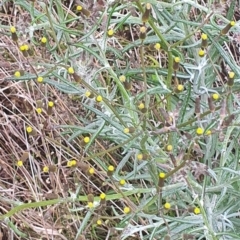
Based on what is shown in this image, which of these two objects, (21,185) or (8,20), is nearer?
(21,185)

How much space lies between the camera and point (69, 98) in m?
1.84

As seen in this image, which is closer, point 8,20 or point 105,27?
point 105,27

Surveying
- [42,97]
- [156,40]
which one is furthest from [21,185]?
[156,40]

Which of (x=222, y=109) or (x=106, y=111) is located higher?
(x=222, y=109)

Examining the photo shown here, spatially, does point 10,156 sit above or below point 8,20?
below

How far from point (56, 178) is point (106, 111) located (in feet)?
1.95

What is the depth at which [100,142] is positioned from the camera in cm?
177

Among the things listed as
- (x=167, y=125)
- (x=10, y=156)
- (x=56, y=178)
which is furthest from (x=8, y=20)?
(x=167, y=125)

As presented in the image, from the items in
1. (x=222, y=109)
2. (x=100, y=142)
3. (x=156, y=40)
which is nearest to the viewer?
(x=222, y=109)

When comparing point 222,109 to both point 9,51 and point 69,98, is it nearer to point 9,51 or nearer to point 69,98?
point 69,98

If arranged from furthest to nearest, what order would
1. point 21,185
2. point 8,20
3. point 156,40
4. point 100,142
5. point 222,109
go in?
1. point 8,20
2. point 21,185
3. point 100,142
4. point 156,40
5. point 222,109

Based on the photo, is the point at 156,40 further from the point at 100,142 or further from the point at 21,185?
the point at 21,185

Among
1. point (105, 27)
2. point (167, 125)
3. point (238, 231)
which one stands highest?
point (105, 27)

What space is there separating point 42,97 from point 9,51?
0.82ft
